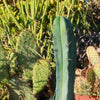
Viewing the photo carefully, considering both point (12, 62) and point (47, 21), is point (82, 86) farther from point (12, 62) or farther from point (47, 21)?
point (47, 21)

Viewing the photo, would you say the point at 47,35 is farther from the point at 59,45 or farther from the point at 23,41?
the point at 59,45

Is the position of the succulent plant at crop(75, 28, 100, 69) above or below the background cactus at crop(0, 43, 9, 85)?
above

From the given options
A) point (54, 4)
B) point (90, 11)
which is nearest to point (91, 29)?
point (90, 11)

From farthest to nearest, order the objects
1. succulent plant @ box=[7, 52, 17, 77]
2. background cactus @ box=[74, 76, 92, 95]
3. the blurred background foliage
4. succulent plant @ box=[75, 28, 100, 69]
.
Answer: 1. succulent plant @ box=[75, 28, 100, 69]
2. the blurred background foliage
3. succulent plant @ box=[7, 52, 17, 77]
4. background cactus @ box=[74, 76, 92, 95]

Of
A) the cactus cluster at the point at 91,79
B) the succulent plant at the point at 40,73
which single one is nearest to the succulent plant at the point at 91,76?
the cactus cluster at the point at 91,79

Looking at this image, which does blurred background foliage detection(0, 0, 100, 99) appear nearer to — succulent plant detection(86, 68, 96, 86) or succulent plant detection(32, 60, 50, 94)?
succulent plant detection(32, 60, 50, 94)

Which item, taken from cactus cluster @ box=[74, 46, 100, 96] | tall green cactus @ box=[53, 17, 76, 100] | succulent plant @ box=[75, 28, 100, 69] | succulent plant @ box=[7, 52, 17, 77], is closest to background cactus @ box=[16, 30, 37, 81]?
succulent plant @ box=[7, 52, 17, 77]
